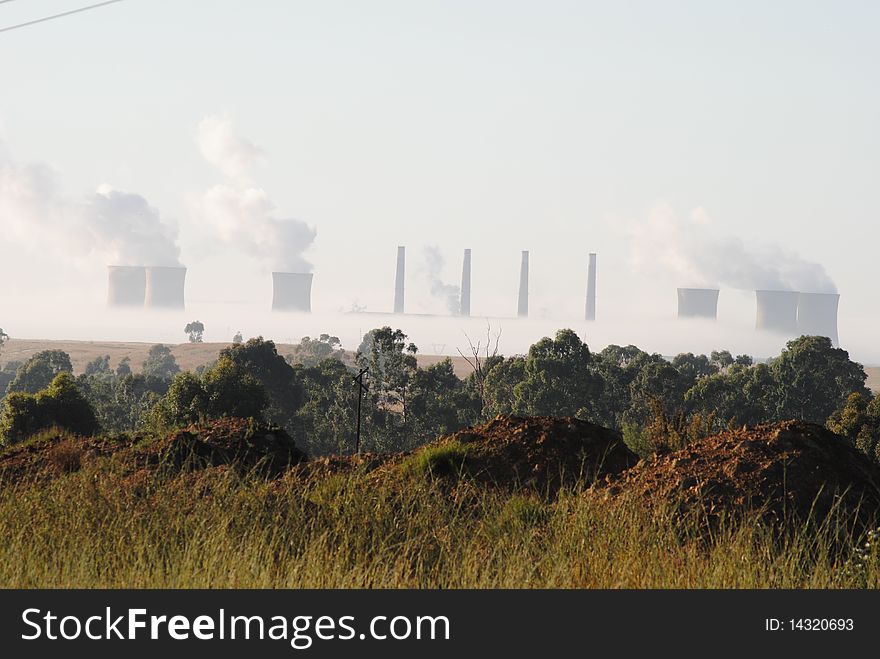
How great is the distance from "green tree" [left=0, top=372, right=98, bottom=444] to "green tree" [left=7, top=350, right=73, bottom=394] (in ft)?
201

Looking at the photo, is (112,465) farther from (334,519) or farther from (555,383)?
(555,383)

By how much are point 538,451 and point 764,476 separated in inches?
163

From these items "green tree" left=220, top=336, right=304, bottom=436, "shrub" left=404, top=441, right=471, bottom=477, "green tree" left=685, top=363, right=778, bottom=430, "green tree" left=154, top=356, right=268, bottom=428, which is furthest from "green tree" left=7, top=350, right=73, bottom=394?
"shrub" left=404, top=441, right=471, bottom=477

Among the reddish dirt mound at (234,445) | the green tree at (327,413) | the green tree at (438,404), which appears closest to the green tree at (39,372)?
the green tree at (327,413)

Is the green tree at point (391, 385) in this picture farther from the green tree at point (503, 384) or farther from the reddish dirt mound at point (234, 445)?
the reddish dirt mound at point (234, 445)

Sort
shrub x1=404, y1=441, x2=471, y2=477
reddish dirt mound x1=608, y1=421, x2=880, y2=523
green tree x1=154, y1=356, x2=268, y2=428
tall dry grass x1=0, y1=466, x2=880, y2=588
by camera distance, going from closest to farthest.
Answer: tall dry grass x1=0, y1=466, x2=880, y2=588
reddish dirt mound x1=608, y1=421, x2=880, y2=523
shrub x1=404, y1=441, x2=471, y2=477
green tree x1=154, y1=356, x2=268, y2=428

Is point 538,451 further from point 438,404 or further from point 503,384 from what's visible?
point 503,384

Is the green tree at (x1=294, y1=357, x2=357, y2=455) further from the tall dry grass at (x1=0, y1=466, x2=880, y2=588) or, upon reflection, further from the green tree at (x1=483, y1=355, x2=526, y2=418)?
the tall dry grass at (x1=0, y1=466, x2=880, y2=588)

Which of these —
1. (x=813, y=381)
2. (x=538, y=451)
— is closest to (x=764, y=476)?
(x=538, y=451)

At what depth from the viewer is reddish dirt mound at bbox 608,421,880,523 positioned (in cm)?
1361
